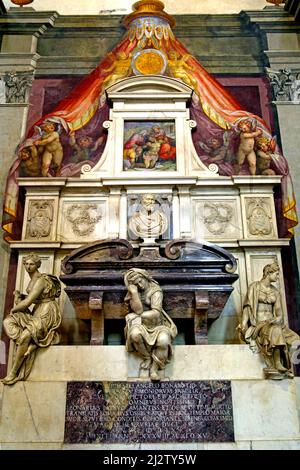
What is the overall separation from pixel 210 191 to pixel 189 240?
1.35 m

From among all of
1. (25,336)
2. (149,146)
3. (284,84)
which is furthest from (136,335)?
(284,84)

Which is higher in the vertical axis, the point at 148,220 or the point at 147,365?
the point at 148,220

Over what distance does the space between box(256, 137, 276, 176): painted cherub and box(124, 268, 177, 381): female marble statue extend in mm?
2640

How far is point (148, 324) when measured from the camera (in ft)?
18.8

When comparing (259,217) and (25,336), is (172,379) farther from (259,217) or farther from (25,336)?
(259,217)

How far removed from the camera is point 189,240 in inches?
254

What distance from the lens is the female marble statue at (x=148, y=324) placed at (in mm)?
5590

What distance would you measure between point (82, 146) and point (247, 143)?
238 cm

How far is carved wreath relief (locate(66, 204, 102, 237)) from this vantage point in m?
7.32

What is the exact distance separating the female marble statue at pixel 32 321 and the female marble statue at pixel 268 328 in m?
2.13

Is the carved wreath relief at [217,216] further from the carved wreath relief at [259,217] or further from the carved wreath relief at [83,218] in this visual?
the carved wreath relief at [83,218]

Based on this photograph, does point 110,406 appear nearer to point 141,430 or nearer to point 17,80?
point 141,430
